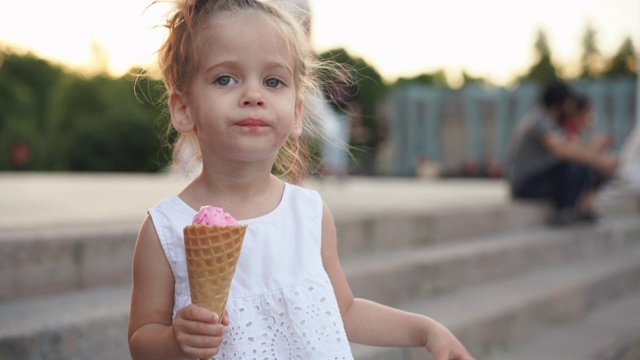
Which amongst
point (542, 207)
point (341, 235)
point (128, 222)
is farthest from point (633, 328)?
point (128, 222)

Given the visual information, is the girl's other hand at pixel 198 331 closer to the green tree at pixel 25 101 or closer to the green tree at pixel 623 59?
the green tree at pixel 25 101

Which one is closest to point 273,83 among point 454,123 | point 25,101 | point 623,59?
point 454,123

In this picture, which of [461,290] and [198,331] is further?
[461,290]

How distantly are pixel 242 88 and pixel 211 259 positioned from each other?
0.34 m

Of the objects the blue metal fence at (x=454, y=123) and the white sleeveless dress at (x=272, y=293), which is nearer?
the white sleeveless dress at (x=272, y=293)

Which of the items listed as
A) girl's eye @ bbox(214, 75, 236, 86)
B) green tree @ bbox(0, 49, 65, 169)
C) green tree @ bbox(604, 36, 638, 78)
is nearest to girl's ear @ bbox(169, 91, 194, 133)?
girl's eye @ bbox(214, 75, 236, 86)

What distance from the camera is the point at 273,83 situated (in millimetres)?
1395

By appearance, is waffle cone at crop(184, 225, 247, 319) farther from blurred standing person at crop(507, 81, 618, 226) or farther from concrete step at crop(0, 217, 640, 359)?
blurred standing person at crop(507, 81, 618, 226)

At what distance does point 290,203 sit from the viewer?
4.93 ft

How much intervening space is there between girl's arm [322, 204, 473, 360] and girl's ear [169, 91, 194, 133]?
0.33 meters

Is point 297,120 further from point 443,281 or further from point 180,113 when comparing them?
point 443,281

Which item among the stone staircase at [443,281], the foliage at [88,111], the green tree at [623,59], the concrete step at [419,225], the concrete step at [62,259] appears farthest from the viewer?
the green tree at [623,59]

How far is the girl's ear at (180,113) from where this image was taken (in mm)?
1433

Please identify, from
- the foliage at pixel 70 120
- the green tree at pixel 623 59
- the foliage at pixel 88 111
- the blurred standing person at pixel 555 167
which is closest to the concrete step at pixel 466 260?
the blurred standing person at pixel 555 167
